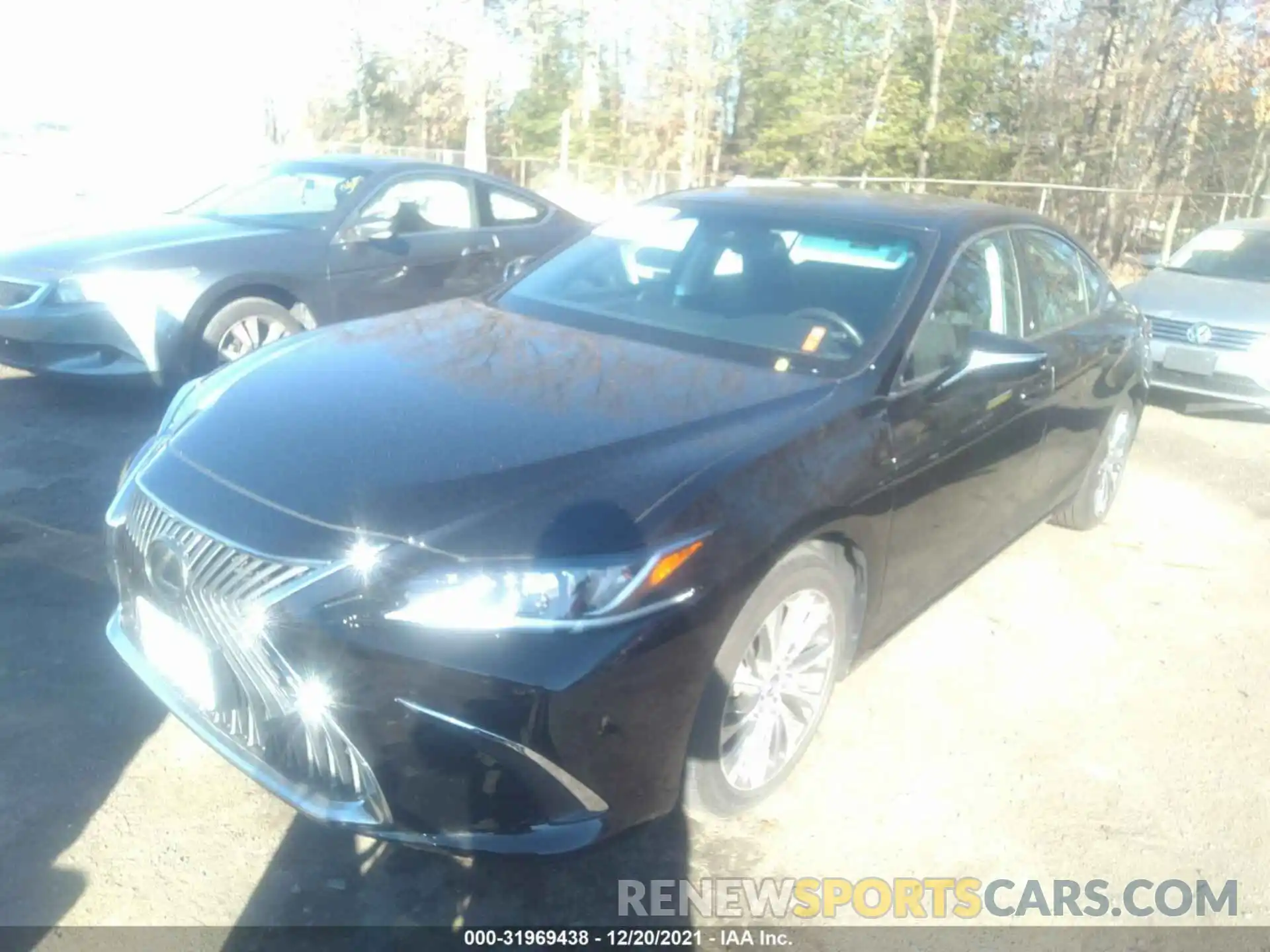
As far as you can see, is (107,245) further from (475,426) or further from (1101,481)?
(1101,481)

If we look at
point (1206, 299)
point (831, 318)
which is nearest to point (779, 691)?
point (831, 318)

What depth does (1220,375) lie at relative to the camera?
313 inches

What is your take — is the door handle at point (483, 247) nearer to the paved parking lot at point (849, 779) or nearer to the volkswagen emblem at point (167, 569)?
the paved parking lot at point (849, 779)

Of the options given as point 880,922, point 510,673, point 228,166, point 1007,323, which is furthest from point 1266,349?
point 228,166

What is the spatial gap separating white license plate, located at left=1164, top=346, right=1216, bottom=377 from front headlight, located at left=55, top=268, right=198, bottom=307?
22.1ft

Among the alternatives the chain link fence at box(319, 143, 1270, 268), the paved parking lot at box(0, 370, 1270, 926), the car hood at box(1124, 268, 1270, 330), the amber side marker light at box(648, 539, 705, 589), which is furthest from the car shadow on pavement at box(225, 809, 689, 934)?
the chain link fence at box(319, 143, 1270, 268)

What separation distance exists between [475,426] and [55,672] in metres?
1.75

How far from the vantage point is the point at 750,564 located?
2.77m

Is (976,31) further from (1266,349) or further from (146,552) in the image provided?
(146,552)

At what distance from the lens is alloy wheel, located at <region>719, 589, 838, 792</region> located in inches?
117

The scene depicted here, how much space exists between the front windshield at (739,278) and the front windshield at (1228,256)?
6.39 metres

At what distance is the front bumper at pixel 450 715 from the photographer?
2.44 meters

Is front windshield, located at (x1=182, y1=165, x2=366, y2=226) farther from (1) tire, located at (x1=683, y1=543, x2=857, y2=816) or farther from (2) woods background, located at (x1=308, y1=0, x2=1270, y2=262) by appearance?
(2) woods background, located at (x1=308, y1=0, x2=1270, y2=262)

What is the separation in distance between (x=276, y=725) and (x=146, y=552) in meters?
0.62
